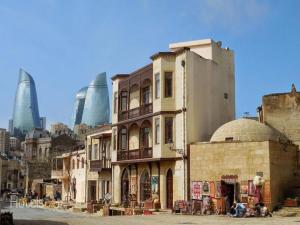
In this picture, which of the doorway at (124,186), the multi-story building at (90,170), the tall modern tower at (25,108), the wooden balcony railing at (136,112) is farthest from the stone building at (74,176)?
the tall modern tower at (25,108)

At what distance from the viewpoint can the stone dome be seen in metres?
31.4

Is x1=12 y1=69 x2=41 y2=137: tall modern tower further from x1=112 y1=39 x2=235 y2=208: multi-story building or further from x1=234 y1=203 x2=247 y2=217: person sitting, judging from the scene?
x1=234 y1=203 x2=247 y2=217: person sitting

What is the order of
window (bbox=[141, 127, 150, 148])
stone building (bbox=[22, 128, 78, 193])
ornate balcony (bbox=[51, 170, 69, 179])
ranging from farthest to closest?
stone building (bbox=[22, 128, 78, 193])
ornate balcony (bbox=[51, 170, 69, 179])
window (bbox=[141, 127, 150, 148])

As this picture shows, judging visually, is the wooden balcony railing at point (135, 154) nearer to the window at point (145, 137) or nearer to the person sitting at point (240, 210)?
the window at point (145, 137)

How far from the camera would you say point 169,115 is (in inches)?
1350

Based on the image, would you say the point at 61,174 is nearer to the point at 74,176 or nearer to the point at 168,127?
the point at 74,176

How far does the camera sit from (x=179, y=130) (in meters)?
33.6

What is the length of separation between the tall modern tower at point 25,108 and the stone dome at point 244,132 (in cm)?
15836

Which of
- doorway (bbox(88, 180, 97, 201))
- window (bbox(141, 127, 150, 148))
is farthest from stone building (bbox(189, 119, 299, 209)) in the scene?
doorway (bbox(88, 180, 97, 201))

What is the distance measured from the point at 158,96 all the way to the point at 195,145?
198 inches

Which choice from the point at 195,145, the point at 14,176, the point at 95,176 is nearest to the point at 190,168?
the point at 195,145

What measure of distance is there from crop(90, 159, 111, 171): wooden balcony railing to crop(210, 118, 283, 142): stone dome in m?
14.5

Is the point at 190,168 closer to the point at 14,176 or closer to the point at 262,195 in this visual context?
the point at 262,195

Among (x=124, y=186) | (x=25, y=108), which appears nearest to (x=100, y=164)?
(x=124, y=186)
